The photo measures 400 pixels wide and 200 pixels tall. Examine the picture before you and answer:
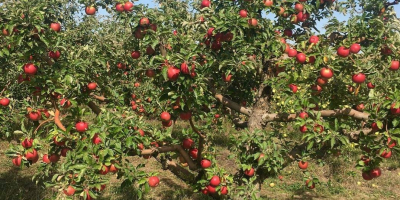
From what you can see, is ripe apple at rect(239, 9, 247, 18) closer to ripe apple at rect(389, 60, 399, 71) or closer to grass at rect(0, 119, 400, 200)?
ripe apple at rect(389, 60, 399, 71)

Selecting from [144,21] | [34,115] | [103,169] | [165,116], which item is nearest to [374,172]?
[165,116]

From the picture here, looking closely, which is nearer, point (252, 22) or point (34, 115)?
point (252, 22)

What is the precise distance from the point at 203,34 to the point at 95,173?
212 cm

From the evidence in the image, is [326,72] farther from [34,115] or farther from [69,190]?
[34,115]

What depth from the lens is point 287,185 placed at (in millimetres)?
7805

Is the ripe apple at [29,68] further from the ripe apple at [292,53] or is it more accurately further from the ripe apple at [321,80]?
the ripe apple at [321,80]

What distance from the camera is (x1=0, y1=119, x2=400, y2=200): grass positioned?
6.50 m

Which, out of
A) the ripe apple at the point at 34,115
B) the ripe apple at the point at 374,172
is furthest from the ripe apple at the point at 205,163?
the ripe apple at the point at 34,115

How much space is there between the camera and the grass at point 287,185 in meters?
6.50

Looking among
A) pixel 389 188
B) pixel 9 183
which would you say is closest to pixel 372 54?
pixel 389 188

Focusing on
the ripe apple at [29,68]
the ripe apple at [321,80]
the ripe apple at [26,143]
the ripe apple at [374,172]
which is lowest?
the ripe apple at [26,143]

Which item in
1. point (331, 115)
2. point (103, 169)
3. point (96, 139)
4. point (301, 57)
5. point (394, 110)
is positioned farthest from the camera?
point (331, 115)

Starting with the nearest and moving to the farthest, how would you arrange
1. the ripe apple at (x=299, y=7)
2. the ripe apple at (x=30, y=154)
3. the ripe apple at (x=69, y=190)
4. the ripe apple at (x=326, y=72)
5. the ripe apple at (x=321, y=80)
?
the ripe apple at (x=69, y=190) < the ripe apple at (x=30, y=154) < the ripe apple at (x=326, y=72) < the ripe apple at (x=321, y=80) < the ripe apple at (x=299, y=7)

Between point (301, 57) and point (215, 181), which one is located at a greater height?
point (301, 57)
